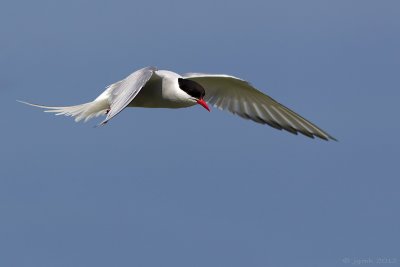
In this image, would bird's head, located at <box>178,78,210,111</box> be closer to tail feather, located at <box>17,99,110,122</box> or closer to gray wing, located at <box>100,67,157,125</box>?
gray wing, located at <box>100,67,157,125</box>

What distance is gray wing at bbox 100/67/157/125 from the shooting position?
14.8 metres

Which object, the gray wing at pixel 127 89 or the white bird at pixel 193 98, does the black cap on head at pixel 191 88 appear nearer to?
the white bird at pixel 193 98

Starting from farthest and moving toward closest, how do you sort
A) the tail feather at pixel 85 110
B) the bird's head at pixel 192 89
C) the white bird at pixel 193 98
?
the tail feather at pixel 85 110
the bird's head at pixel 192 89
the white bird at pixel 193 98

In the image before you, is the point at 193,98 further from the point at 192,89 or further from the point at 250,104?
the point at 250,104

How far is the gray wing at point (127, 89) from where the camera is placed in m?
14.8

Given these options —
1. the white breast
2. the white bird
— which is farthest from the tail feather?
the white breast

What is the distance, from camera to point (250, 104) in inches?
755

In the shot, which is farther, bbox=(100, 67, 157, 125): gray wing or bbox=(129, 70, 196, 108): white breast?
bbox=(129, 70, 196, 108): white breast

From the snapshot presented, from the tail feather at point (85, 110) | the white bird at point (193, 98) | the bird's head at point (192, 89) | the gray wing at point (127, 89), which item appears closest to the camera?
the gray wing at point (127, 89)

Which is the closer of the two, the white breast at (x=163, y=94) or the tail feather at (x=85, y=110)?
the white breast at (x=163, y=94)

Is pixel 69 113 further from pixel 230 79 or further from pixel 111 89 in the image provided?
pixel 230 79

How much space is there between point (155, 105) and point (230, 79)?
1.88 metres

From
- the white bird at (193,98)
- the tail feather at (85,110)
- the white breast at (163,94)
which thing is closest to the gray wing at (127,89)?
the white bird at (193,98)

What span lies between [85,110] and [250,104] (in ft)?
9.77
